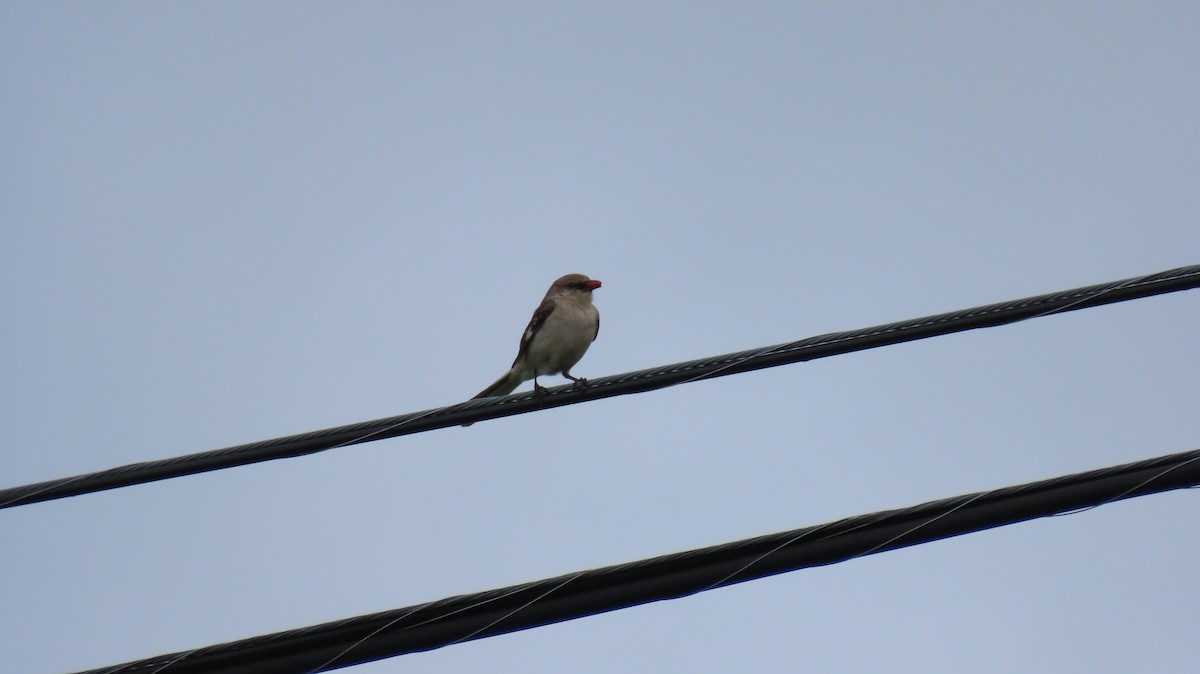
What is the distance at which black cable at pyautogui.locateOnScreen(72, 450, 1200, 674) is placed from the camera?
4906mm

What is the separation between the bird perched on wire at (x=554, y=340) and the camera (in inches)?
412

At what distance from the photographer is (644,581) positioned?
511 centimetres

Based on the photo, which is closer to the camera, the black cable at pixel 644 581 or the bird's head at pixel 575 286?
the black cable at pixel 644 581

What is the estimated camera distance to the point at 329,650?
5.04 metres

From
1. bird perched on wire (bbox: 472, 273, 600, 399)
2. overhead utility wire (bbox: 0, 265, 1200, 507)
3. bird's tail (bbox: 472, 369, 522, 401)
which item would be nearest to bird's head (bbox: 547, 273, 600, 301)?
bird perched on wire (bbox: 472, 273, 600, 399)

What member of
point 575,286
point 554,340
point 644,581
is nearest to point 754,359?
point 644,581

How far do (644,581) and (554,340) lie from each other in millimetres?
5473

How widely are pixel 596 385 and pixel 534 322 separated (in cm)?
434

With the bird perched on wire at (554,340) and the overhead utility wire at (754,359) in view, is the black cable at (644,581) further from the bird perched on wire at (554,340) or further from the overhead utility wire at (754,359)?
the bird perched on wire at (554,340)

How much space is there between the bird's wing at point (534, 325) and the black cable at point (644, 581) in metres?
5.61

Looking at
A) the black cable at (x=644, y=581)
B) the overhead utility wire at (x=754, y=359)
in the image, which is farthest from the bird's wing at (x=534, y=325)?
the black cable at (x=644, y=581)

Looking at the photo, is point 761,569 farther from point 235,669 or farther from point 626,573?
point 235,669

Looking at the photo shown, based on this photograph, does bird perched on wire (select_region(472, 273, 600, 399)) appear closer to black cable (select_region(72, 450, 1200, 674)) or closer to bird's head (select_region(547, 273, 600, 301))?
bird's head (select_region(547, 273, 600, 301))

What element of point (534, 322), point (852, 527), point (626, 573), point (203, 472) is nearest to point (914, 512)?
point (852, 527)
